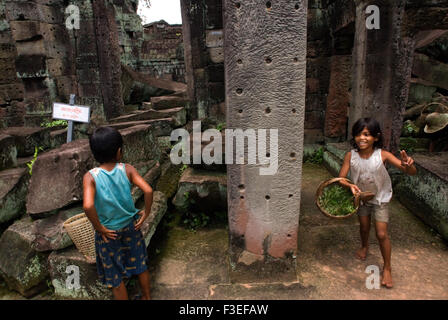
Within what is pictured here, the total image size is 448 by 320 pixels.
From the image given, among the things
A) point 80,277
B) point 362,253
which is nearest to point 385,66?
point 362,253

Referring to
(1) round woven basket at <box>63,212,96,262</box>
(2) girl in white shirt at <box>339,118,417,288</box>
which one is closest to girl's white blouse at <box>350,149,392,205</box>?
(2) girl in white shirt at <box>339,118,417,288</box>

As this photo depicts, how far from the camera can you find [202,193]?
3.61 metres

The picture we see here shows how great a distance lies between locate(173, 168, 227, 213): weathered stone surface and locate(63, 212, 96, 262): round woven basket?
1.30 m

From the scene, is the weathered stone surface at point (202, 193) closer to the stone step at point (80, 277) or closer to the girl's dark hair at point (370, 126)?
the stone step at point (80, 277)

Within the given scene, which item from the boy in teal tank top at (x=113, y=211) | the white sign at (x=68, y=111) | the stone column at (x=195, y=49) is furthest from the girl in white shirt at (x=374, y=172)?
the stone column at (x=195, y=49)

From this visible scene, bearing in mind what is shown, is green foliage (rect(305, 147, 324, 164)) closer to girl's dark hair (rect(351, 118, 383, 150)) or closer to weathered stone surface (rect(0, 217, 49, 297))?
girl's dark hair (rect(351, 118, 383, 150))

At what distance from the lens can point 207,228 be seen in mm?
3650

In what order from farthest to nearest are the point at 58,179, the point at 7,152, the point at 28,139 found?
the point at 28,139 < the point at 7,152 < the point at 58,179

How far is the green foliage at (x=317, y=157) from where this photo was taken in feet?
19.1

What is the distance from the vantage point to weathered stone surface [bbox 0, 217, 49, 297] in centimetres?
257

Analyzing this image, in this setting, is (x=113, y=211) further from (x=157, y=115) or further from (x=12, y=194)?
(x=157, y=115)

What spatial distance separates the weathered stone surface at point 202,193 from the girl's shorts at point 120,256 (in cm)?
127

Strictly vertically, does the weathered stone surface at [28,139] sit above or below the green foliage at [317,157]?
above

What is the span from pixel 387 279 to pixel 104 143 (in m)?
2.66
